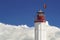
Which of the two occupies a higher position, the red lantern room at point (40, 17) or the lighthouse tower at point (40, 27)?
the red lantern room at point (40, 17)

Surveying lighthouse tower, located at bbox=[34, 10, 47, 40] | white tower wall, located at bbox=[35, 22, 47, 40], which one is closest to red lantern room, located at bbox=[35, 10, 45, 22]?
lighthouse tower, located at bbox=[34, 10, 47, 40]

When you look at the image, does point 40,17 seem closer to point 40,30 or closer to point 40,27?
point 40,27

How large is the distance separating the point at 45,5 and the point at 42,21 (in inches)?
114

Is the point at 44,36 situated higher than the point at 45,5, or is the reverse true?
the point at 45,5

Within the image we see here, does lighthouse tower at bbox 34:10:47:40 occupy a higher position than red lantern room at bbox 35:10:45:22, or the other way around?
red lantern room at bbox 35:10:45:22

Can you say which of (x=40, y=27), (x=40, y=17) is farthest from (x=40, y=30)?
(x=40, y=17)

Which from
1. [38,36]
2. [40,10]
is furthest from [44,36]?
[40,10]

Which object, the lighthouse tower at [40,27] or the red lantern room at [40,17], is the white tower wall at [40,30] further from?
the red lantern room at [40,17]

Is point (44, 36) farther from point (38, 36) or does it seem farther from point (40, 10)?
point (40, 10)

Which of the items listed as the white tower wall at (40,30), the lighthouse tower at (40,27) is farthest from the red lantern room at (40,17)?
the white tower wall at (40,30)

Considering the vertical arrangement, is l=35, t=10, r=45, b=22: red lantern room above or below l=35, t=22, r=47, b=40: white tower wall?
above

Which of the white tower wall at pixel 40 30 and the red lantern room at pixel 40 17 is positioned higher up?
the red lantern room at pixel 40 17

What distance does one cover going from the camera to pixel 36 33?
51594 millimetres

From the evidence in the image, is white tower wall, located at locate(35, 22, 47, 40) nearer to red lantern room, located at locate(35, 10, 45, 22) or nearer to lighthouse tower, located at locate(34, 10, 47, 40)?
lighthouse tower, located at locate(34, 10, 47, 40)
